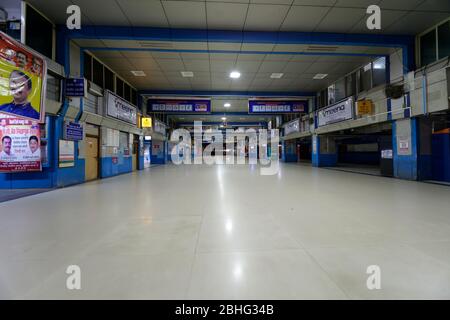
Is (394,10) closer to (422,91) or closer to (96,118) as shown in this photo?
(422,91)

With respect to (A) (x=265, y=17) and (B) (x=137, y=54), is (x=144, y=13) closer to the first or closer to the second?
(B) (x=137, y=54)

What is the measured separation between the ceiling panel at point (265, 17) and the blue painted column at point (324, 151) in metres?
7.96

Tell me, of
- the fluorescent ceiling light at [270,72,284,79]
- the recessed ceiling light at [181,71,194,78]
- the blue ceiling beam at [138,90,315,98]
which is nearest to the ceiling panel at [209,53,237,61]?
the recessed ceiling light at [181,71,194,78]

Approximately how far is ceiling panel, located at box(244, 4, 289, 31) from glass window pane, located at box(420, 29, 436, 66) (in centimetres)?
422

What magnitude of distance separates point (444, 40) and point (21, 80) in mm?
9889

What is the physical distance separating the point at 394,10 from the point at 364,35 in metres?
1.00

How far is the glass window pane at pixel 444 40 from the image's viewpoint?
567 cm

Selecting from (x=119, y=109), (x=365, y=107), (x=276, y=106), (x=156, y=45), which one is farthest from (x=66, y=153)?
(x=365, y=107)

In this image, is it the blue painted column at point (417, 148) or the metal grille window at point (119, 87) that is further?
the metal grille window at point (119, 87)

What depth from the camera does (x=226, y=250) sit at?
2.05 m

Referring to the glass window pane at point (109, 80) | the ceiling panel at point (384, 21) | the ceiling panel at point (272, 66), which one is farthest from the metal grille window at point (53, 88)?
the ceiling panel at point (384, 21)

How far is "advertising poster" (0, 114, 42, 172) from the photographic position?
5391 millimetres

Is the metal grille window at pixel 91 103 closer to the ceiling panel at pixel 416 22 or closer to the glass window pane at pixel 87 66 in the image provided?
the glass window pane at pixel 87 66
